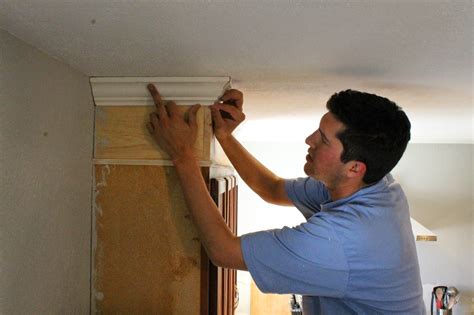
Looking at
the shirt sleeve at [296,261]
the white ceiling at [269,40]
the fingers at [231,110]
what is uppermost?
the white ceiling at [269,40]

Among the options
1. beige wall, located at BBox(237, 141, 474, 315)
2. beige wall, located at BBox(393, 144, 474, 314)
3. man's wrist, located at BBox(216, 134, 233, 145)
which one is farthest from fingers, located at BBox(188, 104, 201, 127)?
beige wall, located at BBox(393, 144, 474, 314)

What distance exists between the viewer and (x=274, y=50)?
0.73m

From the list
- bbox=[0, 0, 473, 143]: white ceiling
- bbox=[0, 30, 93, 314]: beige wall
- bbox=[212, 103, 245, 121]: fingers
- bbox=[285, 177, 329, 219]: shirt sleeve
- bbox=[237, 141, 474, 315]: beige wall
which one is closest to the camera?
bbox=[0, 0, 473, 143]: white ceiling

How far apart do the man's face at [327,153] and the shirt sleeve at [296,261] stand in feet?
0.62

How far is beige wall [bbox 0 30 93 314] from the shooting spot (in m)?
0.66

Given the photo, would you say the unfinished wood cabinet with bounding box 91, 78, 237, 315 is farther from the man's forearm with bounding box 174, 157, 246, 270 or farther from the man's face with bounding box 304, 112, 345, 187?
the man's face with bounding box 304, 112, 345, 187

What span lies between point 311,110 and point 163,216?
75 cm

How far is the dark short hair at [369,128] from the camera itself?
952 millimetres

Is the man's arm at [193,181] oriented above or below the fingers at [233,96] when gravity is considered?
below

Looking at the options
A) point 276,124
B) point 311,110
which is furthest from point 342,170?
point 276,124

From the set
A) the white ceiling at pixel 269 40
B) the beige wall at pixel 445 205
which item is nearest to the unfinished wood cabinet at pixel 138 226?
the white ceiling at pixel 269 40

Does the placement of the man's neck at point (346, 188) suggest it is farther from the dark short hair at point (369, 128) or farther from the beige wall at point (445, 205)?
the beige wall at point (445, 205)

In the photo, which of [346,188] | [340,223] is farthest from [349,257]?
[346,188]

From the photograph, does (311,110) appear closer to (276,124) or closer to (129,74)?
(276,124)
